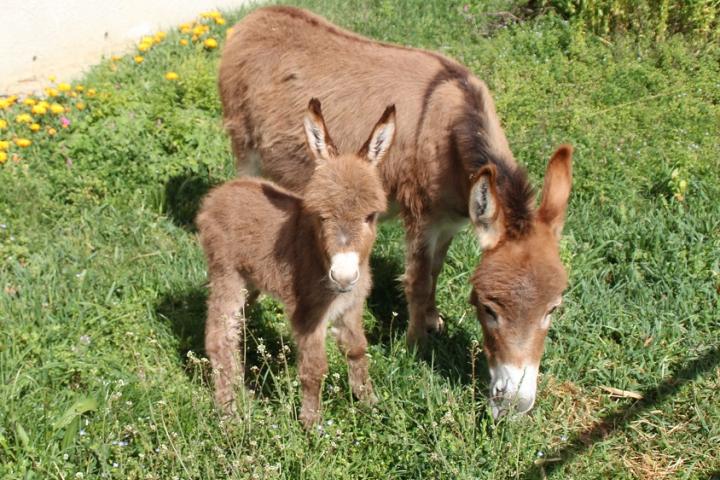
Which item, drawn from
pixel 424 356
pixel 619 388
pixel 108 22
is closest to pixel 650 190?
pixel 619 388

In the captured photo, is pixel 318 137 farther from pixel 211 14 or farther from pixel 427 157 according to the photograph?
pixel 211 14

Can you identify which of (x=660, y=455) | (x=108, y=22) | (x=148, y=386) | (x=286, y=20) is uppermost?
(x=286, y=20)

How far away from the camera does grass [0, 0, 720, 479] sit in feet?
11.8

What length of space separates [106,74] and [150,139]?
1419mm

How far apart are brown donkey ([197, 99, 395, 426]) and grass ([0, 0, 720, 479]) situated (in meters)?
0.15

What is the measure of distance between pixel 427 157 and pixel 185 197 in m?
2.25

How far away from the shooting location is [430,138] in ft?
14.5

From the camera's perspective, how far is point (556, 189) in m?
3.82

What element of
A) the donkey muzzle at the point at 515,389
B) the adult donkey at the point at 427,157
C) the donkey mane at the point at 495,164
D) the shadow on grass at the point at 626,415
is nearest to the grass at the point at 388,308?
the shadow on grass at the point at 626,415

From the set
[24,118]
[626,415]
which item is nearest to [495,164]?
[626,415]

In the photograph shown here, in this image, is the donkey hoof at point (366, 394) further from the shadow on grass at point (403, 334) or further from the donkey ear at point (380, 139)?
the donkey ear at point (380, 139)

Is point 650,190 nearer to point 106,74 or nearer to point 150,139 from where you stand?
point 150,139

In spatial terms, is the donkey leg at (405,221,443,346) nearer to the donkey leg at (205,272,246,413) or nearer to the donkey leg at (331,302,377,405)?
the donkey leg at (331,302,377,405)

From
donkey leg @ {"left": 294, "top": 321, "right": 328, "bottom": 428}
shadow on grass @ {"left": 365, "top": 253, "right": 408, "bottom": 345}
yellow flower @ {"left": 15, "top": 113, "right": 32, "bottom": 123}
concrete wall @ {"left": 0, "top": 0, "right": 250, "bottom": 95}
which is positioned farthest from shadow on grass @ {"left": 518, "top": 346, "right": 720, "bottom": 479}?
concrete wall @ {"left": 0, "top": 0, "right": 250, "bottom": 95}
